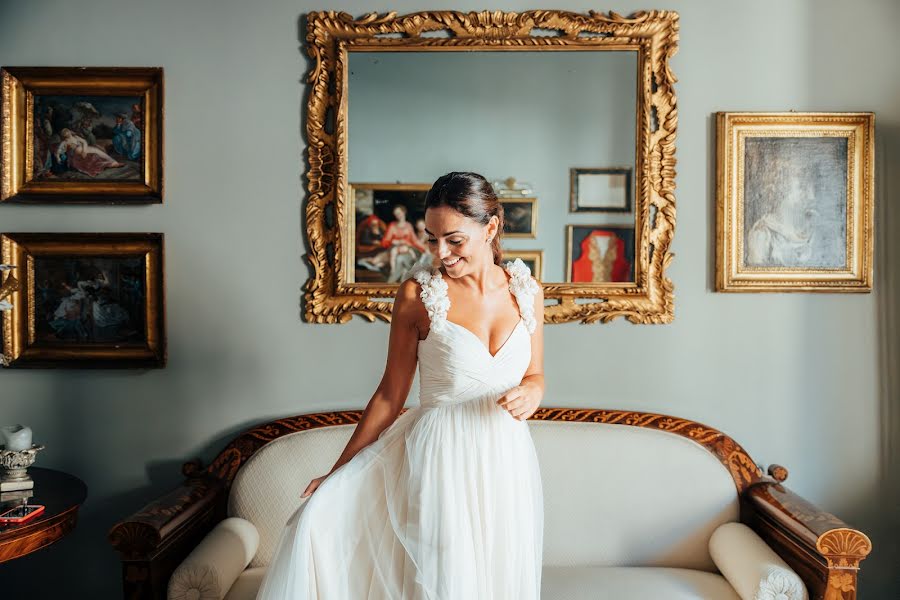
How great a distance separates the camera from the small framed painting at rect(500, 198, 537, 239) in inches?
121

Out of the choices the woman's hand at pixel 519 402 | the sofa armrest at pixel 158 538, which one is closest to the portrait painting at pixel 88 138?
the sofa armrest at pixel 158 538

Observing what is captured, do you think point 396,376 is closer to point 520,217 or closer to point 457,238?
point 457,238

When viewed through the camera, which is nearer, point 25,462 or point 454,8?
point 25,462

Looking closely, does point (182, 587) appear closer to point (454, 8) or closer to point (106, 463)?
point (106, 463)

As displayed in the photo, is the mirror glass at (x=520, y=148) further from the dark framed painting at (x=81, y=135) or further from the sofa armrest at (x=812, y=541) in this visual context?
the sofa armrest at (x=812, y=541)

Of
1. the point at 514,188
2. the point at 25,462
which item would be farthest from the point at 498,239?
the point at 25,462

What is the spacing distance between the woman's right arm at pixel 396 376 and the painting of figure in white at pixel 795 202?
1.70m

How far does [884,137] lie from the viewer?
3072 millimetres

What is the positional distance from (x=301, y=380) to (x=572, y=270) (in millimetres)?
1285

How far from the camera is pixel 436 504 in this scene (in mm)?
1927

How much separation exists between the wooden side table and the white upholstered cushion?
2.03 feet

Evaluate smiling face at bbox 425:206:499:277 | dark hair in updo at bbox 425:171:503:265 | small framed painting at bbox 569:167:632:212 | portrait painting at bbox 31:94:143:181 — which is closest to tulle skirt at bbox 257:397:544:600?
smiling face at bbox 425:206:499:277

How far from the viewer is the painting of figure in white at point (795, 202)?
3045 mm

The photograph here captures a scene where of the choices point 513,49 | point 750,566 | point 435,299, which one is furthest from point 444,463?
point 513,49
